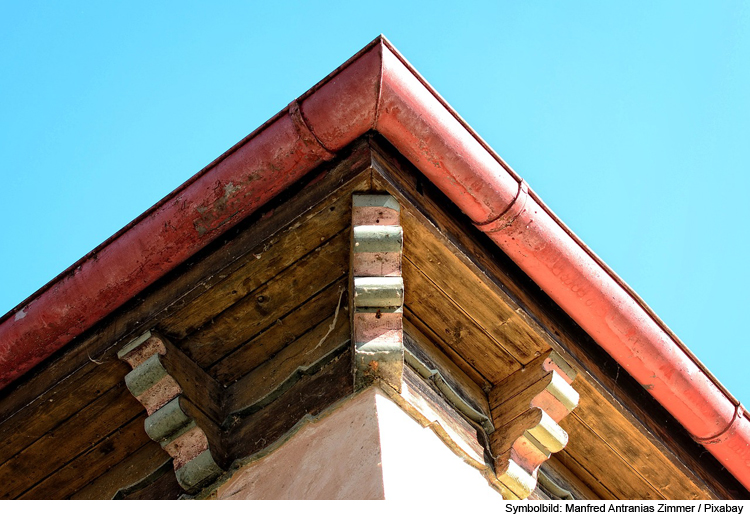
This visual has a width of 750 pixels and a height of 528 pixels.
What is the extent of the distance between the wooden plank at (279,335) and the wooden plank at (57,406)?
0.41 meters

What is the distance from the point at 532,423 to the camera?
3223 millimetres

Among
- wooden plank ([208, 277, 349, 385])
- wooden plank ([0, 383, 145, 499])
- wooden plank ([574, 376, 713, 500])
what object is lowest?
wooden plank ([574, 376, 713, 500])

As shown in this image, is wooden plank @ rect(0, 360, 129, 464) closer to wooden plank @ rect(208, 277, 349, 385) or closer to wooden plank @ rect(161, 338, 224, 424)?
wooden plank @ rect(161, 338, 224, 424)

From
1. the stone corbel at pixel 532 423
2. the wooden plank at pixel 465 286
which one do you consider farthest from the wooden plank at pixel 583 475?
the wooden plank at pixel 465 286

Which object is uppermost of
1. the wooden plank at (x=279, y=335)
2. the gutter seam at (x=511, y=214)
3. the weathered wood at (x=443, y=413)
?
the wooden plank at (x=279, y=335)

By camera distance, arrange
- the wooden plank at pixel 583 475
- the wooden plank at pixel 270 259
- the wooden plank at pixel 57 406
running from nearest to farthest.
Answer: the wooden plank at pixel 270 259, the wooden plank at pixel 57 406, the wooden plank at pixel 583 475

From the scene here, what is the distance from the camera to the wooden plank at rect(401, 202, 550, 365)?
323 centimetres

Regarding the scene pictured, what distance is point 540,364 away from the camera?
338 cm

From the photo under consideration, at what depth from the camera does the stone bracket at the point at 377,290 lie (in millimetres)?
2930

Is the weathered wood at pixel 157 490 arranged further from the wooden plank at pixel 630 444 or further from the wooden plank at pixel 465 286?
the wooden plank at pixel 630 444

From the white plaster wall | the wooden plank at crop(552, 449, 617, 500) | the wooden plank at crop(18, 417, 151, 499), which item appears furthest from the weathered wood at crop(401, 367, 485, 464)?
the wooden plank at crop(18, 417, 151, 499)

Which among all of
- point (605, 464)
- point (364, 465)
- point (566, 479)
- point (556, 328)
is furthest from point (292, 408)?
point (605, 464)

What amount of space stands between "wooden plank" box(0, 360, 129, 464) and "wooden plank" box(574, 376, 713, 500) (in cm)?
182
